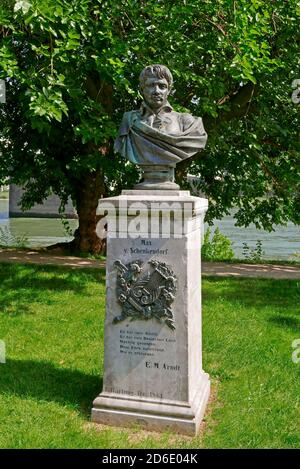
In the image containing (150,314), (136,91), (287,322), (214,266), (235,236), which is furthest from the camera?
(235,236)

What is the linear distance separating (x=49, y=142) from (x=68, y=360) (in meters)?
5.59

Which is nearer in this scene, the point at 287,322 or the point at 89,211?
the point at 287,322

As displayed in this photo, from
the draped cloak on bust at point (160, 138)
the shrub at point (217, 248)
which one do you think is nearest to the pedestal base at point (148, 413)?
the draped cloak on bust at point (160, 138)

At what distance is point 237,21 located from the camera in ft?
21.9

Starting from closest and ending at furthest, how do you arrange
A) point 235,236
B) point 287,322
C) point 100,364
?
point 100,364 < point 287,322 < point 235,236

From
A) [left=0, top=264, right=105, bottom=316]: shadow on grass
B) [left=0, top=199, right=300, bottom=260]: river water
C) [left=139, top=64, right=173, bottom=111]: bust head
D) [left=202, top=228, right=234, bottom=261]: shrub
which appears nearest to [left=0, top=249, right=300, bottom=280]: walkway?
[left=0, top=264, right=105, bottom=316]: shadow on grass

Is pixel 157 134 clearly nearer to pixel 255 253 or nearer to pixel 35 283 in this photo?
pixel 35 283

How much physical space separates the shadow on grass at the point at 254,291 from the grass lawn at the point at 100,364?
2 centimetres

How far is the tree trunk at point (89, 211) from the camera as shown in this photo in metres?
10.9

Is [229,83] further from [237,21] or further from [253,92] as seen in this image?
[237,21]

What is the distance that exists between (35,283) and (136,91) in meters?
3.71

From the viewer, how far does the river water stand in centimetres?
1550

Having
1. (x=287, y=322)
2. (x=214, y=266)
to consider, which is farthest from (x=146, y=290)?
(x=214, y=266)

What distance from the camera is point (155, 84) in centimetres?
407
